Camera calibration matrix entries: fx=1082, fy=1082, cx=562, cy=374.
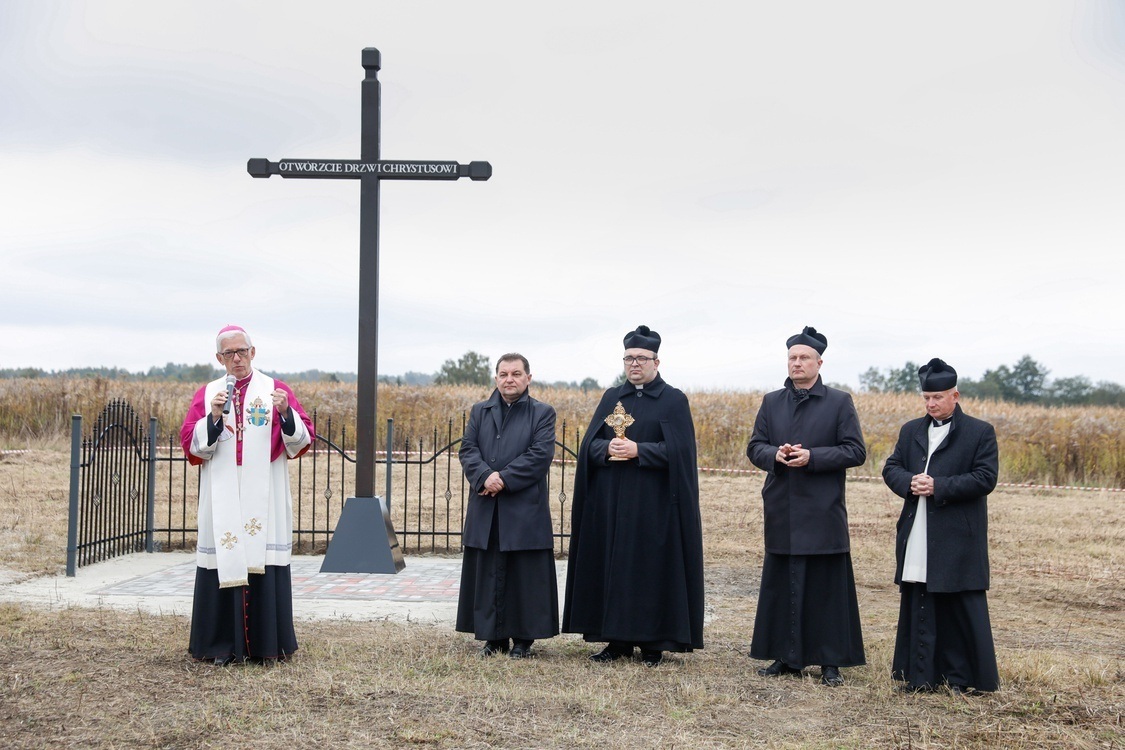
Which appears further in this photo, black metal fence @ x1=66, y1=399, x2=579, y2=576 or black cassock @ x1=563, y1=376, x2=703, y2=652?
black metal fence @ x1=66, y1=399, x2=579, y2=576

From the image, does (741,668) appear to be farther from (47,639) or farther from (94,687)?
(47,639)

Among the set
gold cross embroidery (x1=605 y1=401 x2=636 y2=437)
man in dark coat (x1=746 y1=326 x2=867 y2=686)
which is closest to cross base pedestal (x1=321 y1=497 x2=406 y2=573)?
gold cross embroidery (x1=605 y1=401 x2=636 y2=437)

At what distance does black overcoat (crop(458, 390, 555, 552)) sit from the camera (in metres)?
6.73

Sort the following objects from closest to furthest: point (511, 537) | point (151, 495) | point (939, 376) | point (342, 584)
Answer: point (939, 376)
point (511, 537)
point (342, 584)
point (151, 495)

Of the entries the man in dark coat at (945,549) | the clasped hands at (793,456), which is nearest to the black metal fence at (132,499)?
the clasped hands at (793,456)

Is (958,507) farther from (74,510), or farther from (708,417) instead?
(708,417)

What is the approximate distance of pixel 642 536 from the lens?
6.65m

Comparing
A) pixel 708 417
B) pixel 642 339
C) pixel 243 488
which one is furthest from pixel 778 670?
pixel 708 417

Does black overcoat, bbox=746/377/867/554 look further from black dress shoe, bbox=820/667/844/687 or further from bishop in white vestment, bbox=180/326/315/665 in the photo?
bishop in white vestment, bbox=180/326/315/665

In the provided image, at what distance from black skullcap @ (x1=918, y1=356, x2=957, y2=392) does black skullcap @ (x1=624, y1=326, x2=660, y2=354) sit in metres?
1.61

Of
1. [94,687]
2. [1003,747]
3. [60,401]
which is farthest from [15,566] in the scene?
[60,401]

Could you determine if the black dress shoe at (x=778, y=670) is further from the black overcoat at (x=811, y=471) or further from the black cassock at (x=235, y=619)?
the black cassock at (x=235, y=619)

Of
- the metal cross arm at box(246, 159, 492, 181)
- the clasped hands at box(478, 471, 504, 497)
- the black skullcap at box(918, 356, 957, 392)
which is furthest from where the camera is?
the metal cross arm at box(246, 159, 492, 181)

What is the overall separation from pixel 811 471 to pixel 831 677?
119 centimetres
